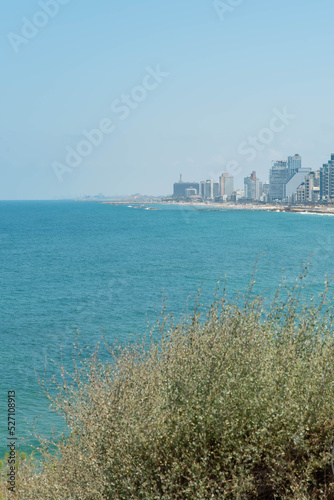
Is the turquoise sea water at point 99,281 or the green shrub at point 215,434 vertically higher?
the green shrub at point 215,434

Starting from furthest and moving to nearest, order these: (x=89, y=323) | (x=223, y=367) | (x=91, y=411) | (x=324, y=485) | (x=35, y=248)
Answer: (x=35, y=248)
(x=89, y=323)
(x=91, y=411)
(x=223, y=367)
(x=324, y=485)

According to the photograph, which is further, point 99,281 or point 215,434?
point 99,281

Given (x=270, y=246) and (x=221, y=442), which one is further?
(x=270, y=246)

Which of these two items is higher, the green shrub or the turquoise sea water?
the green shrub

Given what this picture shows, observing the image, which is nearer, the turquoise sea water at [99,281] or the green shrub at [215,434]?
the green shrub at [215,434]

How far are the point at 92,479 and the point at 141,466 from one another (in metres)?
0.60

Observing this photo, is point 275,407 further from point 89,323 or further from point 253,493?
point 89,323

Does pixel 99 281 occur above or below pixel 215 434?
below

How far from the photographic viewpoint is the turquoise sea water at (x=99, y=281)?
1841 cm

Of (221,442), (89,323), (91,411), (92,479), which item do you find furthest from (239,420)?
(89,323)

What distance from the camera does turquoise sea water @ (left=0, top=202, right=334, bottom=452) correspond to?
18406mm

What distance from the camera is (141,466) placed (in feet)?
14.9

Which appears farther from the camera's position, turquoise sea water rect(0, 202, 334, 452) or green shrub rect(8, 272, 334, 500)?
turquoise sea water rect(0, 202, 334, 452)

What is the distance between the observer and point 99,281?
115ft
